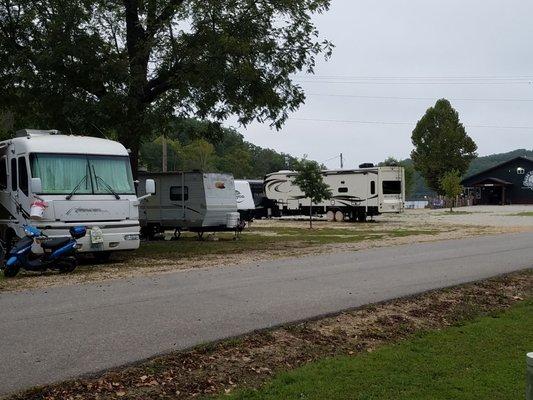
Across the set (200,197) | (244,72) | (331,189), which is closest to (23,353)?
(244,72)

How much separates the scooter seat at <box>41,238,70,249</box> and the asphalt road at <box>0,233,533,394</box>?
241cm

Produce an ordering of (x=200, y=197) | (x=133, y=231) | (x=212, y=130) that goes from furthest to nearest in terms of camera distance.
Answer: (x=200, y=197)
(x=212, y=130)
(x=133, y=231)

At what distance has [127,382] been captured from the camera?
17.7 feet

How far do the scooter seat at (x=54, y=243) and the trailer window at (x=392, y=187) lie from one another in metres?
26.2

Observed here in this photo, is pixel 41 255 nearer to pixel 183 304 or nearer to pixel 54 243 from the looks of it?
pixel 54 243

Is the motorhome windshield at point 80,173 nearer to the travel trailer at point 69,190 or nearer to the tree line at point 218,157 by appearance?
the travel trailer at point 69,190

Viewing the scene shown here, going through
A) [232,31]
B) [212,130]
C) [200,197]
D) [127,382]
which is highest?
Result: [232,31]

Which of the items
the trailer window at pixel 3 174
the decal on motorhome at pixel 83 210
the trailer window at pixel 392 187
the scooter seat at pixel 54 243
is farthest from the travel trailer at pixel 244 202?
the scooter seat at pixel 54 243

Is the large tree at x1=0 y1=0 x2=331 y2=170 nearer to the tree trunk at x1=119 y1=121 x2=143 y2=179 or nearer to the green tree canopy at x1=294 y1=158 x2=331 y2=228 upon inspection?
the tree trunk at x1=119 y1=121 x2=143 y2=179

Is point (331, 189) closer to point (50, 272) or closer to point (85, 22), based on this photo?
point (85, 22)

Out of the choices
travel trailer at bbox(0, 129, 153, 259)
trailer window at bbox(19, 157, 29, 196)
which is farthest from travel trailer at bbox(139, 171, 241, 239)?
trailer window at bbox(19, 157, 29, 196)

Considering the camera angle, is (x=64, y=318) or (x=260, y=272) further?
(x=260, y=272)

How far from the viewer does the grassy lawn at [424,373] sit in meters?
5.19

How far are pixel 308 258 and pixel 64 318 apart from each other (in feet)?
26.8
